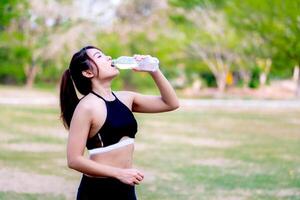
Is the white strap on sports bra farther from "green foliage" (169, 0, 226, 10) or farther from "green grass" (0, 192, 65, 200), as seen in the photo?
"green foliage" (169, 0, 226, 10)

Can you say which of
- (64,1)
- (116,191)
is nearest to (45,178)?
(116,191)

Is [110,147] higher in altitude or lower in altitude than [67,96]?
lower

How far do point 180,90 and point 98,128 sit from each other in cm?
3203

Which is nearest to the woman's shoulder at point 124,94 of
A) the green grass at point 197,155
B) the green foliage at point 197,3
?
the green grass at point 197,155

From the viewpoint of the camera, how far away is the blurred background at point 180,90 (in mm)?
7109

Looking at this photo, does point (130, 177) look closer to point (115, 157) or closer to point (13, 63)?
point (115, 157)

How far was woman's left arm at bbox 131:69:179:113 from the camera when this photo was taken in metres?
3.18

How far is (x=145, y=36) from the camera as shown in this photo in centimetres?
3472

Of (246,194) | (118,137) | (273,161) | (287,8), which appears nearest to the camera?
(118,137)

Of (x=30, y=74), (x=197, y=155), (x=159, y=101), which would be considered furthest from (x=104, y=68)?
(x=30, y=74)

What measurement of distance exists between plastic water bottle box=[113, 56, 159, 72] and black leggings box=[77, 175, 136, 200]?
551 millimetres

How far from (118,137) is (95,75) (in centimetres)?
33

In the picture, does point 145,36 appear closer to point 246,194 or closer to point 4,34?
point 4,34

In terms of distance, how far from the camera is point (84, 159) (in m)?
2.78
